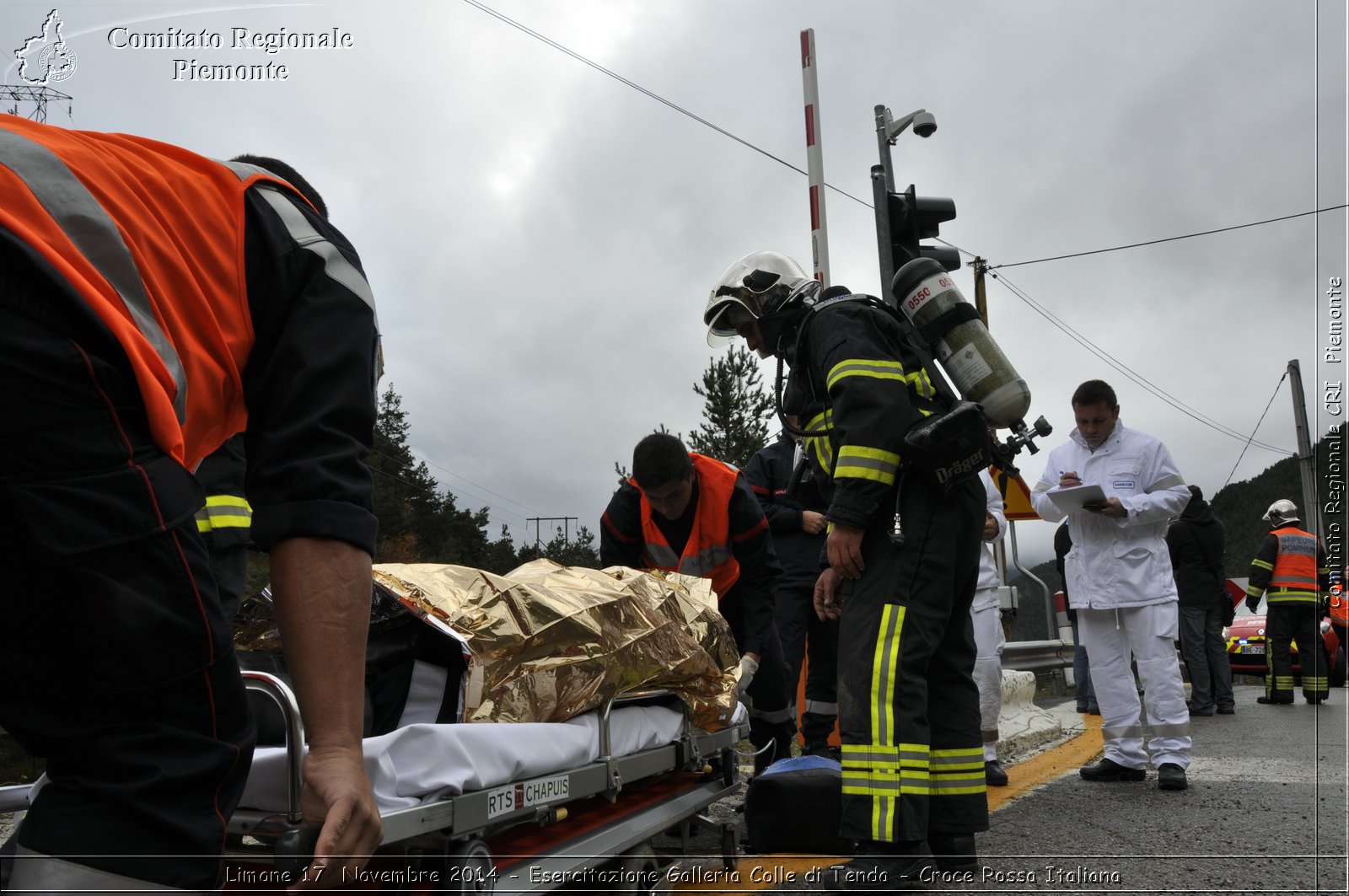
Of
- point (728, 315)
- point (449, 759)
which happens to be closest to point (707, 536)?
point (728, 315)

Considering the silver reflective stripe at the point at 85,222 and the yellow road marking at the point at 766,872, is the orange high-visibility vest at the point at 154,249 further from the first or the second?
the yellow road marking at the point at 766,872

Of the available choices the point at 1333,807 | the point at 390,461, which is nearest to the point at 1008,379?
the point at 1333,807

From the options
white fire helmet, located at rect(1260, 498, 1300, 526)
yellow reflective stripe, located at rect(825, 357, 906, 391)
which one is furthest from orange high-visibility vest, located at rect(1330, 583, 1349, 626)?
yellow reflective stripe, located at rect(825, 357, 906, 391)

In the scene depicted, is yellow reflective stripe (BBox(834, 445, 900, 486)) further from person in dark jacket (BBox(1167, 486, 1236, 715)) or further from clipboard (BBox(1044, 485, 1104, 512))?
person in dark jacket (BBox(1167, 486, 1236, 715))

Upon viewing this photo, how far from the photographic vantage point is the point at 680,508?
15.0 feet

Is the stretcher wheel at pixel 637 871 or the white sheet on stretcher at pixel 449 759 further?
the stretcher wheel at pixel 637 871

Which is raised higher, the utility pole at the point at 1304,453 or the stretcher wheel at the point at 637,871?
the utility pole at the point at 1304,453

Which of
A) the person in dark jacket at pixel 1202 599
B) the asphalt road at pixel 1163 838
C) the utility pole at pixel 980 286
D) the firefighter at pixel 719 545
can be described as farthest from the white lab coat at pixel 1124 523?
the utility pole at pixel 980 286

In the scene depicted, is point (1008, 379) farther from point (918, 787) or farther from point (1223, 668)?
point (1223, 668)

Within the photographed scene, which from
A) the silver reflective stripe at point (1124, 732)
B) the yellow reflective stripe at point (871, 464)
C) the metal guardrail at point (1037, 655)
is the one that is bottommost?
the metal guardrail at point (1037, 655)

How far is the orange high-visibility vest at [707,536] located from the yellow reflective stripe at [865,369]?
1399mm

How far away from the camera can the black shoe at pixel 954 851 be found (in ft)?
9.98

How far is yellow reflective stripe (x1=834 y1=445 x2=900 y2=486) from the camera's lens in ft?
10.4

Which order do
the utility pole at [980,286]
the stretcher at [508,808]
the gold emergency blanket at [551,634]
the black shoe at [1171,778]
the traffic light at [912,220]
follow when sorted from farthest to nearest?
1. the utility pole at [980,286]
2. the black shoe at [1171,778]
3. the traffic light at [912,220]
4. the gold emergency blanket at [551,634]
5. the stretcher at [508,808]
